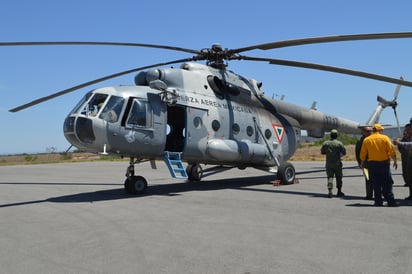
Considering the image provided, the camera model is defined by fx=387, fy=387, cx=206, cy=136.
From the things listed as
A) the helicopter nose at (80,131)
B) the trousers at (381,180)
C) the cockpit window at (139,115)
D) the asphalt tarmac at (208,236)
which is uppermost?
the cockpit window at (139,115)

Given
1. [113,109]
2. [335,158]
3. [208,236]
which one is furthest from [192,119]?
[208,236]

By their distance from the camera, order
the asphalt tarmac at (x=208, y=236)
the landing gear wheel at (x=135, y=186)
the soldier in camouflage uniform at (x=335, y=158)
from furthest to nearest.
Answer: the landing gear wheel at (x=135, y=186) → the soldier in camouflage uniform at (x=335, y=158) → the asphalt tarmac at (x=208, y=236)

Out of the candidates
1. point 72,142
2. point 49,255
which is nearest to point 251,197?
point 72,142

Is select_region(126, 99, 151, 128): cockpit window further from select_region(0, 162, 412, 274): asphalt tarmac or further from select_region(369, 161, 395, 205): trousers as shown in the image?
select_region(369, 161, 395, 205): trousers

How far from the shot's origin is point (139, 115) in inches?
408

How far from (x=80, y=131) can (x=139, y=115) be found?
1.62 meters

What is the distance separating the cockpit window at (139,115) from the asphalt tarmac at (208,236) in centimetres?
211

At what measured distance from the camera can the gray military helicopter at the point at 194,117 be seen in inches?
387

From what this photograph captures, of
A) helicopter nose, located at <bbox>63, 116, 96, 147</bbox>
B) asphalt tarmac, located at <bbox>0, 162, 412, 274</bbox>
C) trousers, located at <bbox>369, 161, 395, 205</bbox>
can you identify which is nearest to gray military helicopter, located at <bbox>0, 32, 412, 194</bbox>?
helicopter nose, located at <bbox>63, 116, 96, 147</bbox>

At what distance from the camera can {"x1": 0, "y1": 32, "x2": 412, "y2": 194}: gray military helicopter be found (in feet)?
32.2

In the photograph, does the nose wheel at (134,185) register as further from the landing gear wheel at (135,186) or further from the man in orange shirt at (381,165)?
the man in orange shirt at (381,165)

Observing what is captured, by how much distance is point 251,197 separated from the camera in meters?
9.88

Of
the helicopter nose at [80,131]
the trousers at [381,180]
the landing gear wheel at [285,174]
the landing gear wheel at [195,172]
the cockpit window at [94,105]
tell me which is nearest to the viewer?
the trousers at [381,180]

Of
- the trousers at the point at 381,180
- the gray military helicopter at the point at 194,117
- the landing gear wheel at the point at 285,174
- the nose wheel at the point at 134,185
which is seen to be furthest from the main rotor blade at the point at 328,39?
the nose wheel at the point at 134,185
